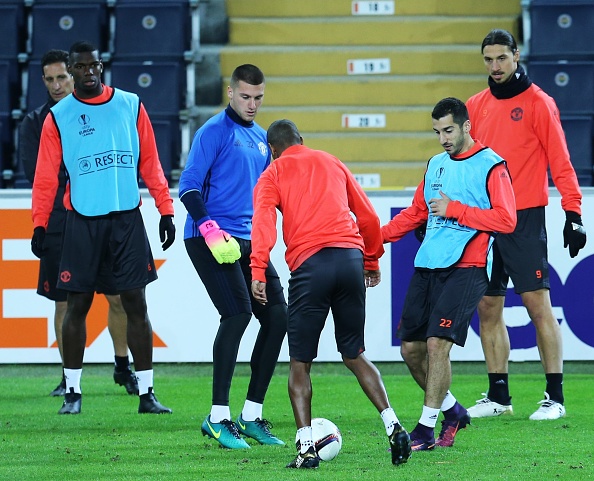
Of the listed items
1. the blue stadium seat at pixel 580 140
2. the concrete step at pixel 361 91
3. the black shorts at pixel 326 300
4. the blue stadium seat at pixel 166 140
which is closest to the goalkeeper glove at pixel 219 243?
the black shorts at pixel 326 300

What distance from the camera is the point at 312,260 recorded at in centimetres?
522

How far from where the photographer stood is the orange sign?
879 centimetres

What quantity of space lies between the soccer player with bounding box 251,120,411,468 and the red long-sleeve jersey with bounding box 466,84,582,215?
6.00 feet

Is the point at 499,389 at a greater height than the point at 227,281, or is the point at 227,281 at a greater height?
the point at 227,281

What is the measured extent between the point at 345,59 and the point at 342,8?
0.72 meters

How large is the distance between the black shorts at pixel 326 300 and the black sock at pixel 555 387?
1.92 m

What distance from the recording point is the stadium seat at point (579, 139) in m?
10.6

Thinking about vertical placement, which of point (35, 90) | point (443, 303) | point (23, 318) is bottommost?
point (23, 318)

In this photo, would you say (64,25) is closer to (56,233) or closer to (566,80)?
(56,233)

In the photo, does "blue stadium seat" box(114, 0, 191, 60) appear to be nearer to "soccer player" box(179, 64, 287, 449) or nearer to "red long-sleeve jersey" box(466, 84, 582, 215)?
"red long-sleeve jersey" box(466, 84, 582, 215)

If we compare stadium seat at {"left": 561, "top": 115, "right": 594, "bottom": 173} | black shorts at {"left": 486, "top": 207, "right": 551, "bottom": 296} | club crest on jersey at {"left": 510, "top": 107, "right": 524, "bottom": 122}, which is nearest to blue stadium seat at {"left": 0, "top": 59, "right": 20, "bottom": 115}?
stadium seat at {"left": 561, "top": 115, "right": 594, "bottom": 173}

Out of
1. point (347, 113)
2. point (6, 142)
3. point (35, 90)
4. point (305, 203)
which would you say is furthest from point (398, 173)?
point (305, 203)

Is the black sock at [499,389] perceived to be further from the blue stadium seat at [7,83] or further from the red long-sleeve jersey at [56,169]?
the blue stadium seat at [7,83]

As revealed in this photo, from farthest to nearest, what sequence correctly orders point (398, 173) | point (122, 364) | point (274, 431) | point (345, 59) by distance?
point (345, 59)
point (398, 173)
point (122, 364)
point (274, 431)
